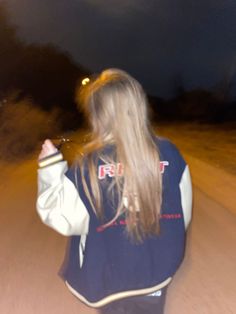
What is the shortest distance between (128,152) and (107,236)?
1.34 ft

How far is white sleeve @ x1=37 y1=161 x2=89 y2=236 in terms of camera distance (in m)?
2.94

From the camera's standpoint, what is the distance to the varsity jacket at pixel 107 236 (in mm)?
2955

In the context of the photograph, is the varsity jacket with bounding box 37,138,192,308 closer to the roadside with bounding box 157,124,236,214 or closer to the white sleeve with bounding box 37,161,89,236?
the white sleeve with bounding box 37,161,89,236

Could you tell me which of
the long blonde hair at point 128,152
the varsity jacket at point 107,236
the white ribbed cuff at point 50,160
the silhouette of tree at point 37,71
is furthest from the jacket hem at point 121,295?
the silhouette of tree at point 37,71

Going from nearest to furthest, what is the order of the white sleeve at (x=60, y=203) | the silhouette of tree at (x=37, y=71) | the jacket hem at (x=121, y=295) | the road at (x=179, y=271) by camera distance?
the white sleeve at (x=60, y=203) < the jacket hem at (x=121, y=295) < the road at (x=179, y=271) < the silhouette of tree at (x=37, y=71)

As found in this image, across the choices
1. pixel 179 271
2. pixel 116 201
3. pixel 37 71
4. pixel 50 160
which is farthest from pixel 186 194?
pixel 37 71

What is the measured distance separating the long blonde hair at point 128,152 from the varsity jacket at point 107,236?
0.04m

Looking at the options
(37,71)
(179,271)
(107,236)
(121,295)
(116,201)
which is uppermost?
(116,201)

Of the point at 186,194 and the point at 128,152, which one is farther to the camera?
the point at 186,194

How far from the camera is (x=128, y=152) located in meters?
2.96

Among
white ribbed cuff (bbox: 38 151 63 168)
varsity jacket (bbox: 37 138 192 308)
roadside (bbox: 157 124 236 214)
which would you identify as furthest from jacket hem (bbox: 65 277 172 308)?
roadside (bbox: 157 124 236 214)

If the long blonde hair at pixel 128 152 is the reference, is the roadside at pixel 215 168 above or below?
below

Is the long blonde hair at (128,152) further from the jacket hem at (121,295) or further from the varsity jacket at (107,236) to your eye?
the jacket hem at (121,295)

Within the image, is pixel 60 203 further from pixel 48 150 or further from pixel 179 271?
pixel 179 271
